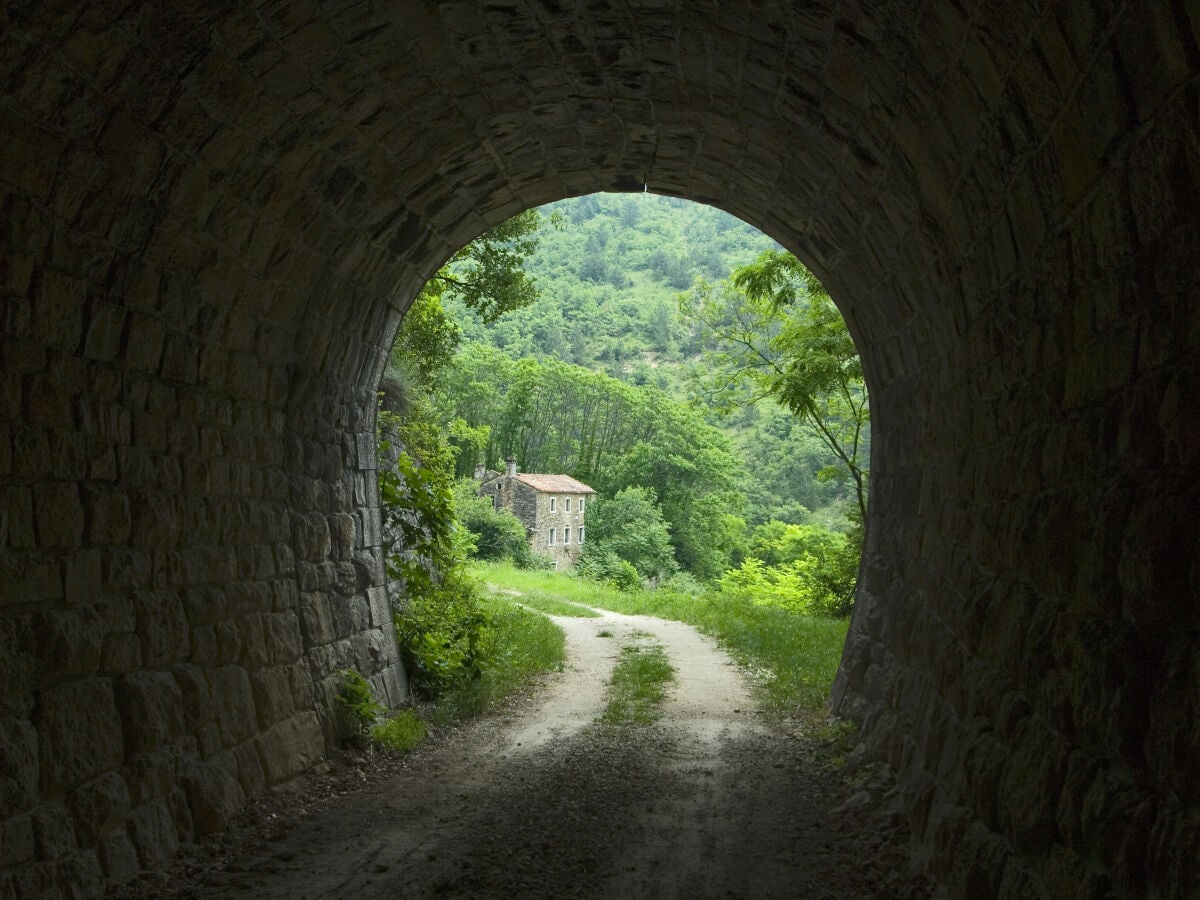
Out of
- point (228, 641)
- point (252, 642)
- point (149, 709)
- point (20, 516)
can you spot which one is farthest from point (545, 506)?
point (20, 516)

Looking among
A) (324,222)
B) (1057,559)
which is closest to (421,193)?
(324,222)

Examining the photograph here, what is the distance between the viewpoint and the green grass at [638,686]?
10406 mm

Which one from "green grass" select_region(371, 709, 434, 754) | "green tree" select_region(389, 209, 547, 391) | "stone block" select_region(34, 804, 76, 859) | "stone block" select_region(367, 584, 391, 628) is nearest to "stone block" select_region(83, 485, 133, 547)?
"stone block" select_region(34, 804, 76, 859)

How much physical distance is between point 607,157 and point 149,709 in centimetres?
593

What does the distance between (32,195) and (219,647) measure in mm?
3110

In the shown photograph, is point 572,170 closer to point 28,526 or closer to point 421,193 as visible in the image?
point 421,193

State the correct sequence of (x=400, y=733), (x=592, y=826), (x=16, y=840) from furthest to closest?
(x=400, y=733) → (x=592, y=826) → (x=16, y=840)

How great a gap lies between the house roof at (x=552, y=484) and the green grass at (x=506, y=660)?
32436 mm

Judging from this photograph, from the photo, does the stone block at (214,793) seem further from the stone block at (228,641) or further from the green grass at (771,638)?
the green grass at (771,638)

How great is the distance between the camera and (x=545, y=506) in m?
51.2

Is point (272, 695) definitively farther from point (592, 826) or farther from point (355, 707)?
point (592, 826)

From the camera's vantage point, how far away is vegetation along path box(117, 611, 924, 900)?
5535 millimetres

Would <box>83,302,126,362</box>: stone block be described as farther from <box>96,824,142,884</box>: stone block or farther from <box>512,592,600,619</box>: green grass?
<box>512,592,600,619</box>: green grass

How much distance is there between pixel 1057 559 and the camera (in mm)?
4121
